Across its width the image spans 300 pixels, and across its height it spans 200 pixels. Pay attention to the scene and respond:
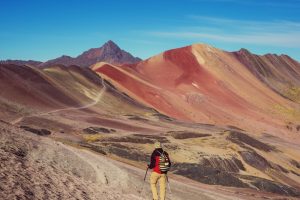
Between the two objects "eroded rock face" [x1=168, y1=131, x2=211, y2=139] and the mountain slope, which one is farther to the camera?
the mountain slope

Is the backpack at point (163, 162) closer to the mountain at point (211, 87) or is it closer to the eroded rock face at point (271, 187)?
the eroded rock face at point (271, 187)

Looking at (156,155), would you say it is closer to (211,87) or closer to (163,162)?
(163,162)

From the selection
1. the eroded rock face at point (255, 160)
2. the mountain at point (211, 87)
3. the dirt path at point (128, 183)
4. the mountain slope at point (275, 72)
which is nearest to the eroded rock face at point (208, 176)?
the eroded rock face at point (255, 160)

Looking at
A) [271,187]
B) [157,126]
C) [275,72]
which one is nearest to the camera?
[271,187]

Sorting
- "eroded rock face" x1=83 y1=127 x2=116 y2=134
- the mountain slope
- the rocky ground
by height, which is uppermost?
the mountain slope

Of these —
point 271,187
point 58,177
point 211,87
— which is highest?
point 211,87

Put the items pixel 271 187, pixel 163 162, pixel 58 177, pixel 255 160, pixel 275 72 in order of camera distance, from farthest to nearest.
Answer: pixel 275 72, pixel 255 160, pixel 271 187, pixel 58 177, pixel 163 162

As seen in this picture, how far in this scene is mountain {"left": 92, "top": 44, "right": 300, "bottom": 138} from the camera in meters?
96.4

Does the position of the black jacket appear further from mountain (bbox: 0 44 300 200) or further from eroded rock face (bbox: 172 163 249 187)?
eroded rock face (bbox: 172 163 249 187)

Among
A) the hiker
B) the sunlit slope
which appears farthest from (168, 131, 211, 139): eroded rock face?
the hiker

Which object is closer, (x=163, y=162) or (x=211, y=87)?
(x=163, y=162)

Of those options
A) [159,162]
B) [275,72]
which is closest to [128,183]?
[159,162]

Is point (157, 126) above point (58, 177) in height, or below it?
above

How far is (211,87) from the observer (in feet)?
371
